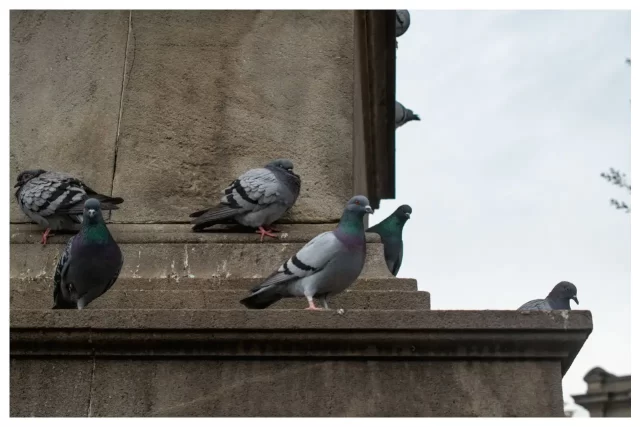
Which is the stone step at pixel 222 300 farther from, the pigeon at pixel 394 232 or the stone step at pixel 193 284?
the pigeon at pixel 394 232

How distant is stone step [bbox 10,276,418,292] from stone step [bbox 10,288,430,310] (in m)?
0.09

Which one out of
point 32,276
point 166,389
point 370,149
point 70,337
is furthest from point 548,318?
point 370,149

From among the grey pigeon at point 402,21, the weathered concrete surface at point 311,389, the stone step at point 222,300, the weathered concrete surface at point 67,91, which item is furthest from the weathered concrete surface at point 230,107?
the grey pigeon at point 402,21

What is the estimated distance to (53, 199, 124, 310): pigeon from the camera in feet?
20.4

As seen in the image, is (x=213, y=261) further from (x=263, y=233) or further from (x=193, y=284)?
(x=263, y=233)

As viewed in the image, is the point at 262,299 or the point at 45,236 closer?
the point at 262,299

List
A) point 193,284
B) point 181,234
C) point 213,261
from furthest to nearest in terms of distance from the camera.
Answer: point 181,234 → point 213,261 → point 193,284

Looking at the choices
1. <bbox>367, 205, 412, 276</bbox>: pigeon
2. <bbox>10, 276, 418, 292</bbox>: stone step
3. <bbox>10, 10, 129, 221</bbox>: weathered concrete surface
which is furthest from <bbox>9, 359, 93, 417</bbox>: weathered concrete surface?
<bbox>367, 205, 412, 276</bbox>: pigeon

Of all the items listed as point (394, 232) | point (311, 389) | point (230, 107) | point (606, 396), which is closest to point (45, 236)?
point (230, 107)

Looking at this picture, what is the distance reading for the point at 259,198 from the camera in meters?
6.93

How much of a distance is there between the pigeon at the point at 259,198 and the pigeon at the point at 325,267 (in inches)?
29.4

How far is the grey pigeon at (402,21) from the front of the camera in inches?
473

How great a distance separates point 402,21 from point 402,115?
1454 millimetres

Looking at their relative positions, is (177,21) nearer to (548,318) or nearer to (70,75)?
(70,75)
